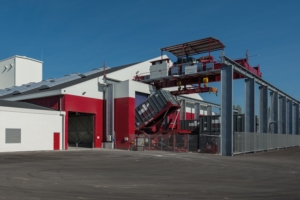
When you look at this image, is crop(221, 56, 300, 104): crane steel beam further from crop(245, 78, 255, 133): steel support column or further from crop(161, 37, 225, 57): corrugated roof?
crop(161, 37, 225, 57): corrugated roof

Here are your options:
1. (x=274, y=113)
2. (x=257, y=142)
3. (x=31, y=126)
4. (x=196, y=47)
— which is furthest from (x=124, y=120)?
(x=274, y=113)

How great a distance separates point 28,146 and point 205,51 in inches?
834

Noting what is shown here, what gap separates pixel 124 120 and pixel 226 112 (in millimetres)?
11743

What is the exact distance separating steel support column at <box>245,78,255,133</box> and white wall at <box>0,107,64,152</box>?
1955 centimetres

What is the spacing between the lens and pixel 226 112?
97.5 feet

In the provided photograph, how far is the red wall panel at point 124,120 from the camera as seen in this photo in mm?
35969

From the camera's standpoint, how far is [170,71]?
126 feet

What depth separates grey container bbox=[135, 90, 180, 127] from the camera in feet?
117

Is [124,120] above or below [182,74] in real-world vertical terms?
below

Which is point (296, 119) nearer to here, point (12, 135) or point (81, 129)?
point (81, 129)

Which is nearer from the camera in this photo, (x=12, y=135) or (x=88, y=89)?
(x=12, y=135)

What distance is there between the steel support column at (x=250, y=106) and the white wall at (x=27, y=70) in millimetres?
39557

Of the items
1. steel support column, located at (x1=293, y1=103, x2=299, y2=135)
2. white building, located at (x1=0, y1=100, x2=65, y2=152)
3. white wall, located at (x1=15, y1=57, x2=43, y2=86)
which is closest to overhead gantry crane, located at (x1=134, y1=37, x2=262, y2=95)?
white building, located at (x1=0, y1=100, x2=65, y2=152)

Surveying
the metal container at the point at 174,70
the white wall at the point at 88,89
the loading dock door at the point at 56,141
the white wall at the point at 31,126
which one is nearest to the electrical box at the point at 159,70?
the metal container at the point at 174,70
